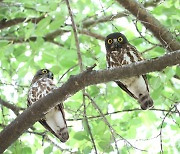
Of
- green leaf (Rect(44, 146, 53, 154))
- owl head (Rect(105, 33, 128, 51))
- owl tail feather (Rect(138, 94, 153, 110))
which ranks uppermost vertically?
owl head (Rect(105, 33, 128, 51))

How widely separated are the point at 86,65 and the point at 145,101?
2.76 feet

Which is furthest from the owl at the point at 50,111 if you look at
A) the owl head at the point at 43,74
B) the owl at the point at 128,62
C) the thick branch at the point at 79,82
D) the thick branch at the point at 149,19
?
the thick branch at the point at 149,19

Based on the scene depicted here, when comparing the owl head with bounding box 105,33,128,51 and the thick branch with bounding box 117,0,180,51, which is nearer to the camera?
the thick branch with bounding box 117,0,180,51

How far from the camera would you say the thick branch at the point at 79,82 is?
3.19 metres

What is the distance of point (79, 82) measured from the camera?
3.36 m

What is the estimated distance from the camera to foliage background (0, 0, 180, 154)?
415 centimetres

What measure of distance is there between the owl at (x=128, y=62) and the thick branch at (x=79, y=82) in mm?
1316

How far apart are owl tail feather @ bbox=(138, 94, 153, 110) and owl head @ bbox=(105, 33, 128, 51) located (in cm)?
62

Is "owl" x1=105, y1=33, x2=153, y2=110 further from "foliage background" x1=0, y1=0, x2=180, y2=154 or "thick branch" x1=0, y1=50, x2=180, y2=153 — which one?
"thick branch" x1=0, y1=50, x2=180, y2=153

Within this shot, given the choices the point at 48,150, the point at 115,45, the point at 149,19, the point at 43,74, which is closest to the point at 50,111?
the point at 43,74

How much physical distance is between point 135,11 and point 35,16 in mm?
1378

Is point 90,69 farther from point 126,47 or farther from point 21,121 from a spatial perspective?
point 126,47

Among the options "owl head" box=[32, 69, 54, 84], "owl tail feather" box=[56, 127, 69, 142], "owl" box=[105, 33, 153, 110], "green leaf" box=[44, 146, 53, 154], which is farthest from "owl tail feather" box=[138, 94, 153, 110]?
"owl head" box=[32, 69, 54, 84]

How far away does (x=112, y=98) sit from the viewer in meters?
4.93
